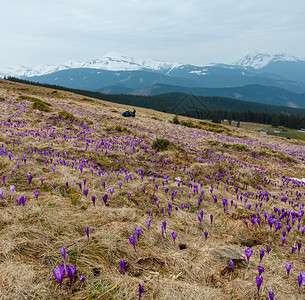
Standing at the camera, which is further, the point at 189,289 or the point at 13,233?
the point at 13,233

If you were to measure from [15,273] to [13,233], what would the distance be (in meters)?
0.88

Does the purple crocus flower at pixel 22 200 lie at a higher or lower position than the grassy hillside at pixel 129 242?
higher

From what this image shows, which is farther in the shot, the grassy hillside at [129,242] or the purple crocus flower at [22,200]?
the purple crocus flower at [22,200]

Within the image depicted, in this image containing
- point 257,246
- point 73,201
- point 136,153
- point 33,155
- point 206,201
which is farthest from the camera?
point 136,153

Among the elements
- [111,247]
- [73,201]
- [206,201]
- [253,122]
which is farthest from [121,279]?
[253,122]

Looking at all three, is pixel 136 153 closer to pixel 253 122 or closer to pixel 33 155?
pixel 33 155

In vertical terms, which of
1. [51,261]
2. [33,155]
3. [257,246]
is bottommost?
[257,246]

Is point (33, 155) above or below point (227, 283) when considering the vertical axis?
above

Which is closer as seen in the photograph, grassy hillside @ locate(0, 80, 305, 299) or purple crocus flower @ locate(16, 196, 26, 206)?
grassy hillside @ locate(0, 80, 305, 299)

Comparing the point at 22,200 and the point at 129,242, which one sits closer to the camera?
the point at 129,242

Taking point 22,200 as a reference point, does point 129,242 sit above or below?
below

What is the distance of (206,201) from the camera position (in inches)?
224

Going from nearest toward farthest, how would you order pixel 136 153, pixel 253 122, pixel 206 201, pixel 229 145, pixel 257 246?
1. pixel 257 246
2. pixel 206 201
3. pixel 136 153
4. pixel 229 145
5. pixel 253 122

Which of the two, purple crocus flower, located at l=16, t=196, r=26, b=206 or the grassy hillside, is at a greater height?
purple crocus flower, located at l=16, t=196, r=26, b=206
